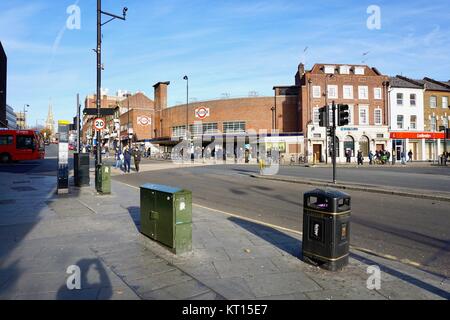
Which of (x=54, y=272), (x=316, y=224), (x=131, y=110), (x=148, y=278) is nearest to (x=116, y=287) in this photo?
(x=148, y=278)

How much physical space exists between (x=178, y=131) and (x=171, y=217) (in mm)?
57440

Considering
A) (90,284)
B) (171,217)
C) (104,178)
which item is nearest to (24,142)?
(104,178)

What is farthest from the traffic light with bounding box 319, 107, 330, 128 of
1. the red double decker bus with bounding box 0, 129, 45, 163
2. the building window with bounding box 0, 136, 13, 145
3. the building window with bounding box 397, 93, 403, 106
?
the building window with bounding box 397, 93, 403, 106

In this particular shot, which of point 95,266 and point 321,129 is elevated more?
point 321,129

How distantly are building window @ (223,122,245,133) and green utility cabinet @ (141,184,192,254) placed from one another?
46346mm

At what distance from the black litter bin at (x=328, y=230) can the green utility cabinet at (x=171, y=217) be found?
180 centimetres

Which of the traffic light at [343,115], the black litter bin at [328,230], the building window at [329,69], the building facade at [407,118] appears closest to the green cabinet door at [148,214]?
the black litter bin at [328,230]

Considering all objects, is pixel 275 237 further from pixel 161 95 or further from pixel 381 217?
pixel 161 95

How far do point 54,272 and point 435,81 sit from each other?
192ft

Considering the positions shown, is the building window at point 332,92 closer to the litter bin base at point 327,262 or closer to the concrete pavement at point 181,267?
the concrete pavement at point 181,267

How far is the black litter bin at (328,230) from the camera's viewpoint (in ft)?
15.0
